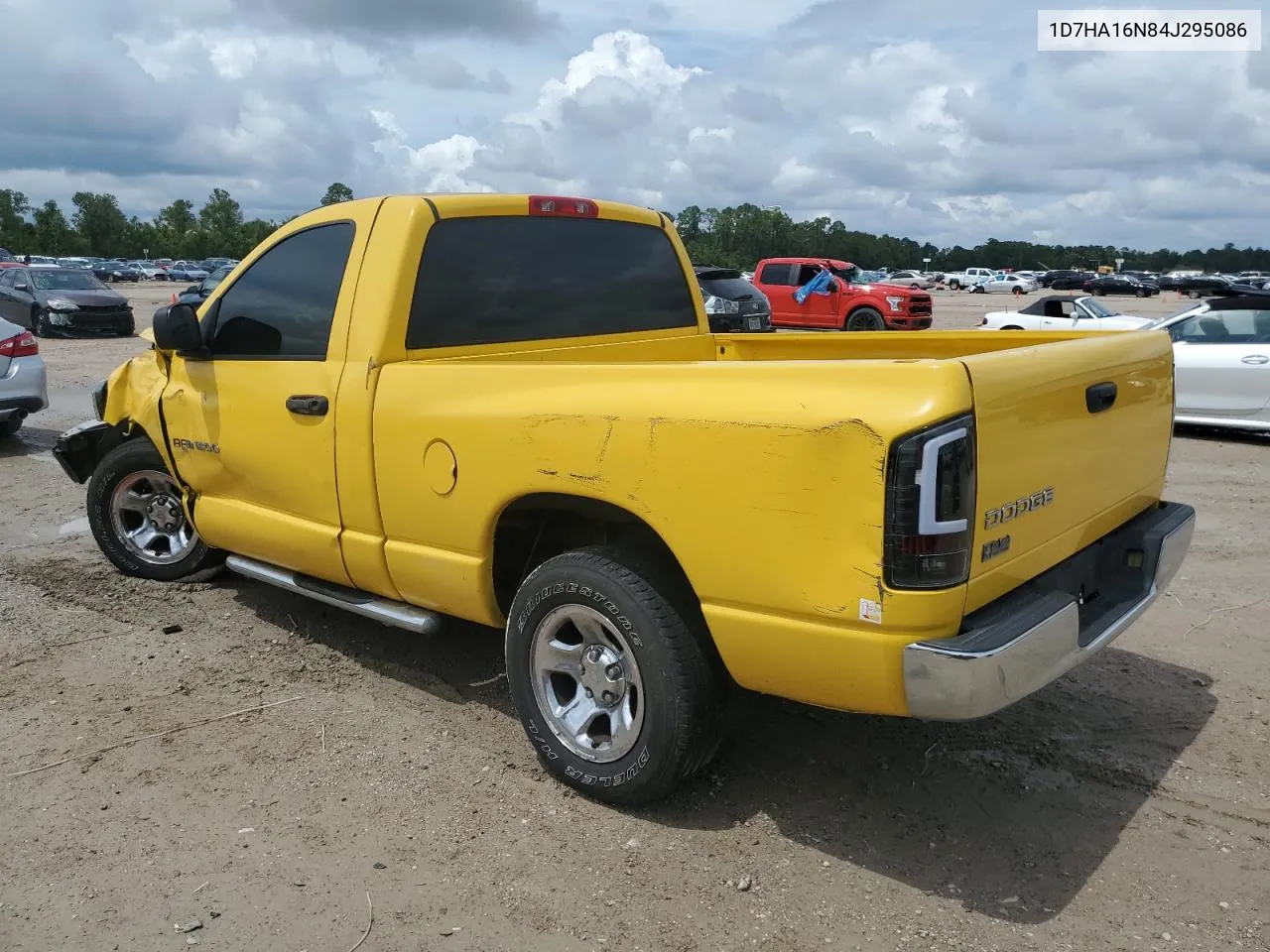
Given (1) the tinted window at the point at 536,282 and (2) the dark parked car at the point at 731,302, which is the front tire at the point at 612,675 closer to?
(1) the tinted window at the point at 536,282

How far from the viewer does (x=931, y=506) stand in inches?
96.7

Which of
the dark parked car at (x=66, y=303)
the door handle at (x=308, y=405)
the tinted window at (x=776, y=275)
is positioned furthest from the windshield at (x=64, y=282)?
the door handle at (x=308, y=405)

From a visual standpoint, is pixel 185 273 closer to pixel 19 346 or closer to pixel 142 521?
pixel 19 346

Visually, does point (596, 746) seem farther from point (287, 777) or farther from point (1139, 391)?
point (1139, 391)

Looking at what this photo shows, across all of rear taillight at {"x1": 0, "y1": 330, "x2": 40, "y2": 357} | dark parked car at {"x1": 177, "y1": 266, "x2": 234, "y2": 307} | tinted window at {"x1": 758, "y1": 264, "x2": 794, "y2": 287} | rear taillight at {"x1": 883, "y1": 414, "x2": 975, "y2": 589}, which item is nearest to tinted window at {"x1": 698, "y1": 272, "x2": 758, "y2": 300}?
tinted window at {"x1": 758, "y1": 264, "x2": 794, "y2": 287}

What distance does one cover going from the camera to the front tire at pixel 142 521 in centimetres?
528

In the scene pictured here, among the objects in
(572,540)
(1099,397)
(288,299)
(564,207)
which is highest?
(564,207)

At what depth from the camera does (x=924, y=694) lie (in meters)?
2.55

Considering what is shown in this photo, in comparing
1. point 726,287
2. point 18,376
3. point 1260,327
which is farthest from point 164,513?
point 726,287

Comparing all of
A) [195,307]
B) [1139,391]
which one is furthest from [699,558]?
[195,307]

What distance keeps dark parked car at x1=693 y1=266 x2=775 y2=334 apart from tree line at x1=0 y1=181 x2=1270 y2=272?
68511 millimetres

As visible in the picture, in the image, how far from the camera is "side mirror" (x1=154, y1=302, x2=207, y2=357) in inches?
171

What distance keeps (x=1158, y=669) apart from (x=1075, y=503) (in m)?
1.77

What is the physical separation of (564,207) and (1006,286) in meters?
69.4
